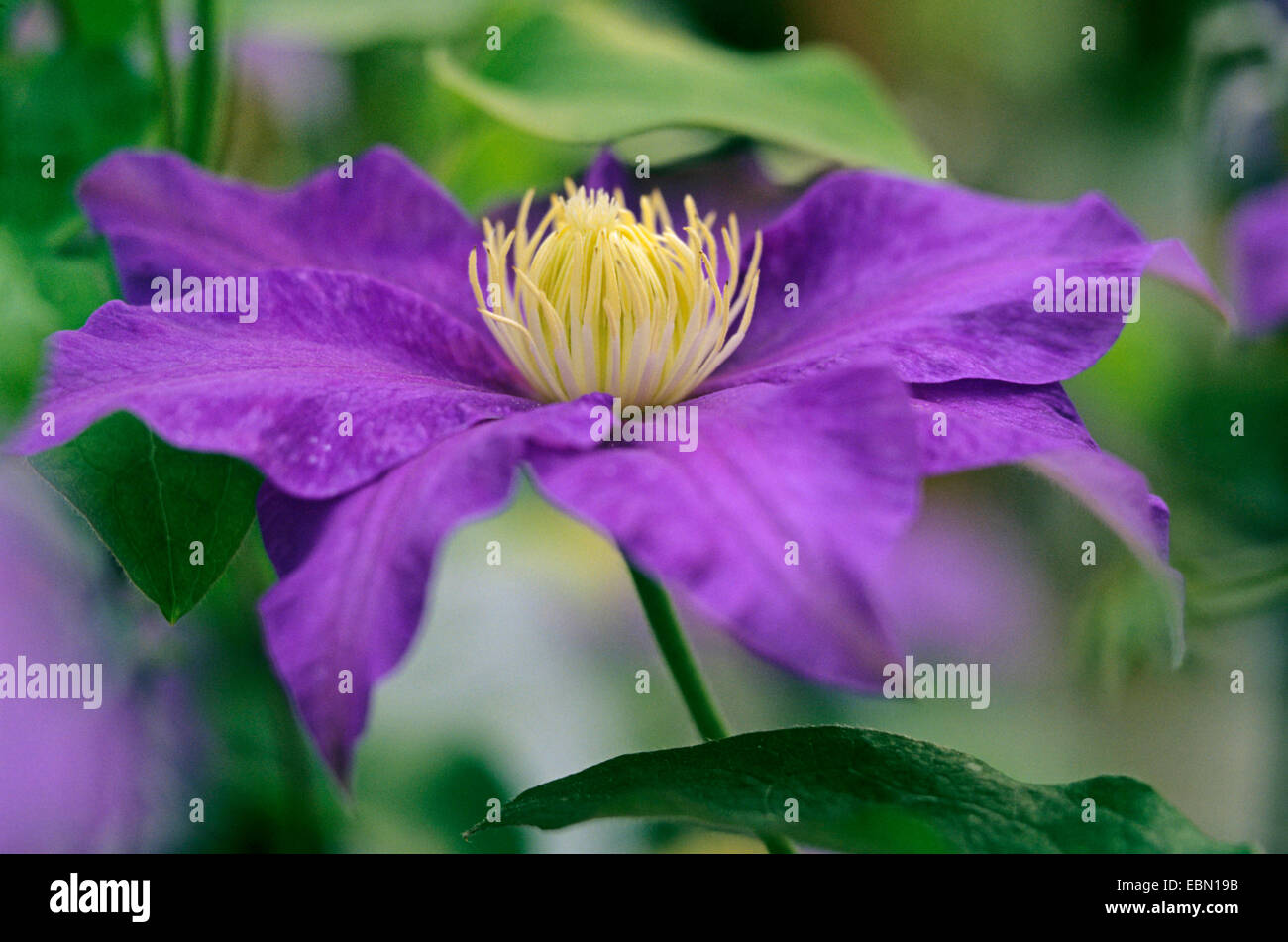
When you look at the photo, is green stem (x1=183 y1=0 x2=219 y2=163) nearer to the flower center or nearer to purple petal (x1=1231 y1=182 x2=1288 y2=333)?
the flower center

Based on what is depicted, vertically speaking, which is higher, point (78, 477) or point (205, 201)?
point (205, 201)

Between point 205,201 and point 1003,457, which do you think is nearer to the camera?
point 1003,457

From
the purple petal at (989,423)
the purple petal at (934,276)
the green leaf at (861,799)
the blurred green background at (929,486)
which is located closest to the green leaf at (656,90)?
the blurred green background at (929,486)

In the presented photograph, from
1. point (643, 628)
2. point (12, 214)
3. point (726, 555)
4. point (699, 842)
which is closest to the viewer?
point (726, 555)

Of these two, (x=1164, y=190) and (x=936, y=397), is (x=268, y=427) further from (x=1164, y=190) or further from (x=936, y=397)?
(x=1164, y=190)

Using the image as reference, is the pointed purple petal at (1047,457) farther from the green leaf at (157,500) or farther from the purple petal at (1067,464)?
the green leaf at (157,500)

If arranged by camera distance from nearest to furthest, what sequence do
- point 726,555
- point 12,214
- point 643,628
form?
1. point 726,555
2. point 12,214
3. point 643,628
